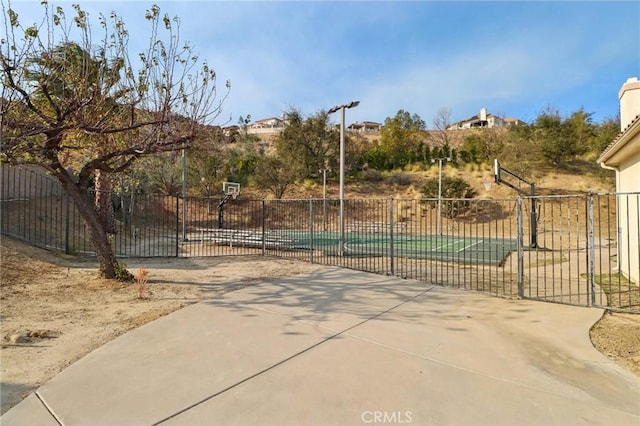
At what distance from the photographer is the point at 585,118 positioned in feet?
115

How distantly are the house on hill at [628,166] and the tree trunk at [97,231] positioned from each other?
9.71 metres

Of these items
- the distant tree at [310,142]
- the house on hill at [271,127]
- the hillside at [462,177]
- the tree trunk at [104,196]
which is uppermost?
the house on hill at [271,127]

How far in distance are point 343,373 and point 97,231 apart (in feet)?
19.5

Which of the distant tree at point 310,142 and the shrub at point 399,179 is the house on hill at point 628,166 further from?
the shrub at point 399,179

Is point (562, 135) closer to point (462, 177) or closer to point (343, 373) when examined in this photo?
point (462, 177)

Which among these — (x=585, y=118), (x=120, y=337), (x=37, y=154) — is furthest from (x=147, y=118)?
(x=585, y=118)

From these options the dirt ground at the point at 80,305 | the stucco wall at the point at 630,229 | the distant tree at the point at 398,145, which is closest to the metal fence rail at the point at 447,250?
the stucco wall at the point at 630,229

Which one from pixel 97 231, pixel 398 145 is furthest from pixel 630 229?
pixel 398 145

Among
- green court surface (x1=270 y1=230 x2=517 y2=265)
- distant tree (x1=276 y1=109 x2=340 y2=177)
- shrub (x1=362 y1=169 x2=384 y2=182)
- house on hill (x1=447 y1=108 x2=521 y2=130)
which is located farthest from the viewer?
house on hill (x1=447 y1=108 x2=521 y2=130)

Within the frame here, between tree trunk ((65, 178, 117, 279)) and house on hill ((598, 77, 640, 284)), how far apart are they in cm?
971

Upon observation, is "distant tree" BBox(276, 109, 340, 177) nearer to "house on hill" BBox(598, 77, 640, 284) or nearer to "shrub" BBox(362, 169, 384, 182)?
"shrub" BBox(362, 169, 384, 182)

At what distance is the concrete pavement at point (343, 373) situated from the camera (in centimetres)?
260

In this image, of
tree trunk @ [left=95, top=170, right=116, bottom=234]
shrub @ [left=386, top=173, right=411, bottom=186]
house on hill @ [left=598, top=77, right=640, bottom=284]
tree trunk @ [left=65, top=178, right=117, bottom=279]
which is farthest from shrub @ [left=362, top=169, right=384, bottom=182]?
tree trunk @ [left=65, top=178, right=117, bottom=279]

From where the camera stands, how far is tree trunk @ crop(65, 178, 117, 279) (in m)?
6.73
